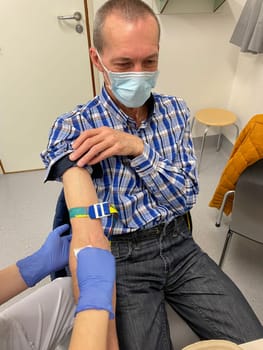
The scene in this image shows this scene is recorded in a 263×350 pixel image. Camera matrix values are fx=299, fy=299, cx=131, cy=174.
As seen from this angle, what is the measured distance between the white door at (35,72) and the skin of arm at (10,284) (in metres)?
1.51

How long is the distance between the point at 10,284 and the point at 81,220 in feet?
1.28

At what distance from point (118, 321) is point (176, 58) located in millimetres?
1923

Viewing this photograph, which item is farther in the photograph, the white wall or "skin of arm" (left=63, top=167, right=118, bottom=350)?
the white wall

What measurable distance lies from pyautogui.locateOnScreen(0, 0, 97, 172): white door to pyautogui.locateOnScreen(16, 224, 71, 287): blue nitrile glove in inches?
56.9

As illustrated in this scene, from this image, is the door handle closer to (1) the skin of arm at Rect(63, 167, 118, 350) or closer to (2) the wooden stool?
(2) the wooden stool

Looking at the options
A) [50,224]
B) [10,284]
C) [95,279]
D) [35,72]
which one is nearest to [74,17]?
[35,72]

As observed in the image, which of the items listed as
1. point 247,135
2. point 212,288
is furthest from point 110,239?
point 247,135

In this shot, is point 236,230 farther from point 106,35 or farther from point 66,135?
point 106,35

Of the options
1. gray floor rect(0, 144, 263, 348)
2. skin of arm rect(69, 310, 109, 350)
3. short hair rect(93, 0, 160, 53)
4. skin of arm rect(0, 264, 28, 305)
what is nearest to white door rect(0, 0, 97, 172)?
gray floor rect(0, 144, 263, 348)

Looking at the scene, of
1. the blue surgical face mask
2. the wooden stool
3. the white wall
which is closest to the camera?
the blue surgical face mask

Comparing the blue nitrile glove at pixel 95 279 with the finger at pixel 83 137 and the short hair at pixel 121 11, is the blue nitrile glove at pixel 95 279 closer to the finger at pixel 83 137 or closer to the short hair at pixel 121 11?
the finger at pixel 83 137

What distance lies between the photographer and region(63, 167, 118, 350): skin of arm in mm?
858

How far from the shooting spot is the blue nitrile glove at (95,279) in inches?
27.0

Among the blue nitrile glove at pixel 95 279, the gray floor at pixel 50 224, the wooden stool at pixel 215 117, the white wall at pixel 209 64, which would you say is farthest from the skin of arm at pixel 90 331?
the white wall at pixel 209 64
